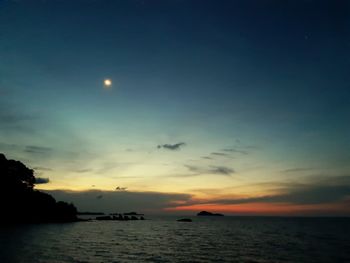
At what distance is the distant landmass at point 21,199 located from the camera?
10256 centimetres

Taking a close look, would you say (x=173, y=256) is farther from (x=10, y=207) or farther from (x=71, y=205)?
(x=71, y=205)

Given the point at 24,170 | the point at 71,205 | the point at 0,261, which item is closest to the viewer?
the point at 0,261

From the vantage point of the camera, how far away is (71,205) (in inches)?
5556

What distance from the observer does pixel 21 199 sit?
107875mm

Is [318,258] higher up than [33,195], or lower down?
lower down

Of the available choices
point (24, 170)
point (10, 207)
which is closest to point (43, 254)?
point (10, 207)

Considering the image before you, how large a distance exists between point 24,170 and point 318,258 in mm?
107856

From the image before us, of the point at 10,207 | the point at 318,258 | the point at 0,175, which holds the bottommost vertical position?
the point at 318,258

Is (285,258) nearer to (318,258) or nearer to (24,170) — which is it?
(318,258)

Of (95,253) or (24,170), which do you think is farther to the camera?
(24,170)

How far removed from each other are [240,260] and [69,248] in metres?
28.3

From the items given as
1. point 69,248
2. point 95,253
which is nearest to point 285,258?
point 95,253

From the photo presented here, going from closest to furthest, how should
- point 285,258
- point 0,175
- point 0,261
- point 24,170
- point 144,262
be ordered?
point 0,261 → point 144,262 → point 285,258 → point 0,175 → point 24,170

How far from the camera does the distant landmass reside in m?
103
